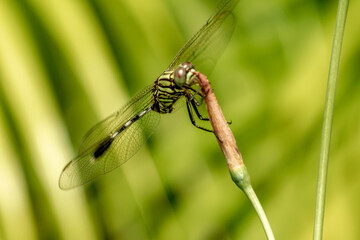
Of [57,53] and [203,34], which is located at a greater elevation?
[57,53]

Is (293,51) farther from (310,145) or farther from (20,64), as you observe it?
(20,64)

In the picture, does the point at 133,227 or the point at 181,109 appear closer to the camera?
Result: the point at 133,227

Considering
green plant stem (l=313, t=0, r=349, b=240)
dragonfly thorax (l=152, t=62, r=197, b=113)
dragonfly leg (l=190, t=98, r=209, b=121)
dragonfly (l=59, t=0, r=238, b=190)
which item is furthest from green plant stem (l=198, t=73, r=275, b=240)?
dragonfly leg (l=190, t=98, r=209, b=121)

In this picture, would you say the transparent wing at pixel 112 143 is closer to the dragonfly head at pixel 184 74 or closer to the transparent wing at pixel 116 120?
the transparent wing at pixel 116 120

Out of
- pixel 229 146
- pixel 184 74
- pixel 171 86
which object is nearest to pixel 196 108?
pixel 171 86

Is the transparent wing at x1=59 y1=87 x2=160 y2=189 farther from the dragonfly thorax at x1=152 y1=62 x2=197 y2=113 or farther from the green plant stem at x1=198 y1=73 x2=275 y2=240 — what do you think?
the green plant stem at x1=198 y1=73 x2=275 y2=240

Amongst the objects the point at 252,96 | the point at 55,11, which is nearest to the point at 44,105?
the point at 55,11
